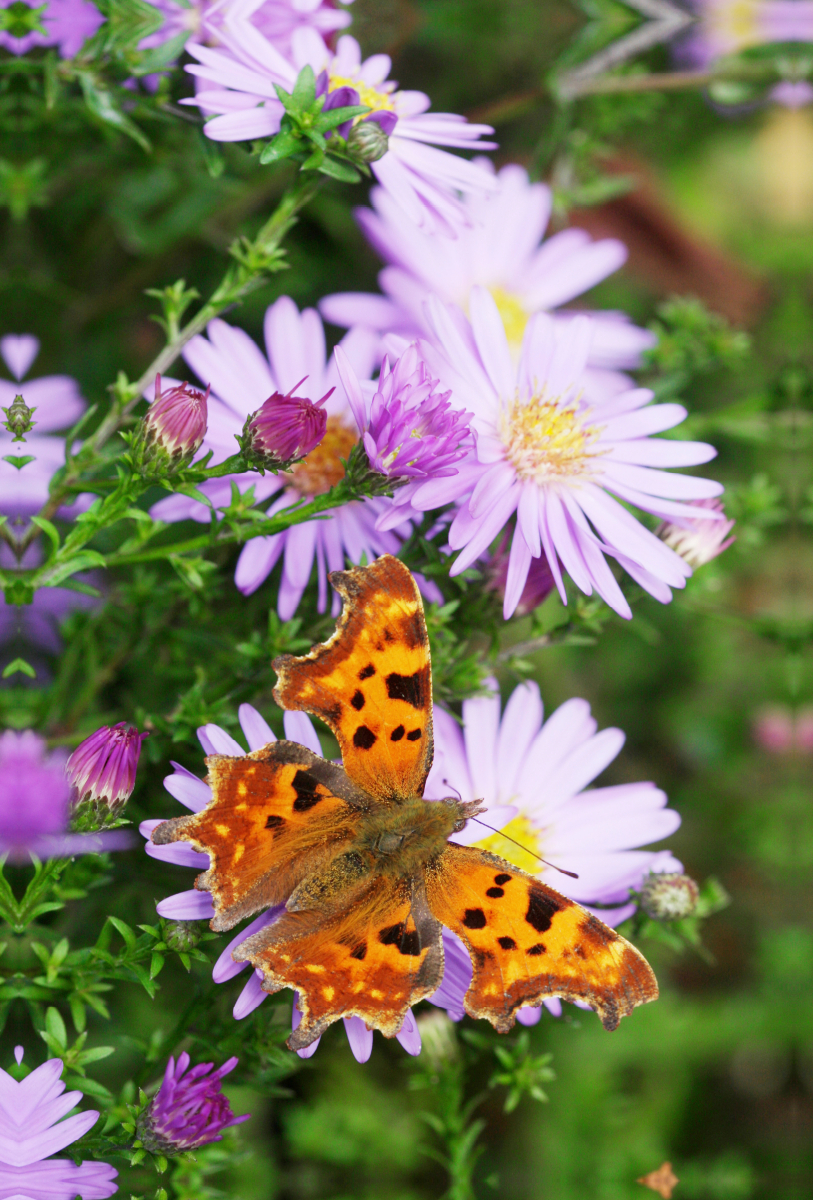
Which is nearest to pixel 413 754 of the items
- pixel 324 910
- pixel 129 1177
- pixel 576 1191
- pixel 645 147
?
pixel 324 910

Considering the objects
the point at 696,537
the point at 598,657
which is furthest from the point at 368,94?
the point at 598,657

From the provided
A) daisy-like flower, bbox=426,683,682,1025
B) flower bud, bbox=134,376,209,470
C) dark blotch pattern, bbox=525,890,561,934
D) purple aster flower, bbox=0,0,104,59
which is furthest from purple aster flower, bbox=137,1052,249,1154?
purple aster flower, bbox=0,0,104,59

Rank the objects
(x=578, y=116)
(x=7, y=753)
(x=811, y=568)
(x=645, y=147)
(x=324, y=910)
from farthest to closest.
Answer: (x=811, y=568) < (x=645, y=147) < (x=578, y=116) < (x=7, y=753) < (x=324, y=910)

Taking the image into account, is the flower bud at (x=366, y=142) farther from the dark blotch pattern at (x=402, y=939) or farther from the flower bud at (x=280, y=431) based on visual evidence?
the dark blotch pattern at (x=402, y=939)

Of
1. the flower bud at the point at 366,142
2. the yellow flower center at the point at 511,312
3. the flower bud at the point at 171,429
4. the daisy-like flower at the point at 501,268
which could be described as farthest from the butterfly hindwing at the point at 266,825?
the yellow flower center at the point at 511,312

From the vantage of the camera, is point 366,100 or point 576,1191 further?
point 576,1191

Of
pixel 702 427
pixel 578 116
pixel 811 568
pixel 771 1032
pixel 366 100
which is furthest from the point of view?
pixel 811 568

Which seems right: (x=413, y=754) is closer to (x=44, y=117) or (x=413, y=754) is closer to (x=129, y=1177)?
(x=129, y=1177)
